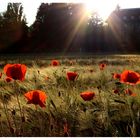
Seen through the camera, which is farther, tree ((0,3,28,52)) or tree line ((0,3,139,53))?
tree line ((0,3,139,53))

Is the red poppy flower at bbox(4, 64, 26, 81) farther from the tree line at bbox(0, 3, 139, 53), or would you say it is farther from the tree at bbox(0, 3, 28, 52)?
the tree line at bbox(0, 3, 139, 53)

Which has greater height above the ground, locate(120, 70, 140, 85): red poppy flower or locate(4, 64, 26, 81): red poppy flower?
locate(4, 64, 26, 81): red poppy flower

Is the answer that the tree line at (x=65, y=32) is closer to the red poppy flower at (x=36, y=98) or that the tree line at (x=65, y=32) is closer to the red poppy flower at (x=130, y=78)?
the red poppy flower at (x=130, y=78)

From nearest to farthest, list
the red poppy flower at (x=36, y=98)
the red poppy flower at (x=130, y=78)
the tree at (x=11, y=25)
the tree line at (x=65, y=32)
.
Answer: the red poppy flower at (x=36, y=98) → the red poppy flower at (x=130, y=78) → the tree at (x=11, y=25) → the tree line at (x=65, y=32)

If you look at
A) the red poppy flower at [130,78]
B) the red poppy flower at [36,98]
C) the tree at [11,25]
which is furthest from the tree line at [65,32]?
the red poppy flower at [36,98]

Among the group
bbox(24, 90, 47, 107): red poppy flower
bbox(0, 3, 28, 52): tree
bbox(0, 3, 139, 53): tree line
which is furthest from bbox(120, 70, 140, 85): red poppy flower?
bbox(0, 3, 139, 53): tree line

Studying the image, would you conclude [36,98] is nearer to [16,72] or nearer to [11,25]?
[16,72]

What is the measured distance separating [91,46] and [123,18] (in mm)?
2706

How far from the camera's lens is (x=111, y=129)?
2.09 m

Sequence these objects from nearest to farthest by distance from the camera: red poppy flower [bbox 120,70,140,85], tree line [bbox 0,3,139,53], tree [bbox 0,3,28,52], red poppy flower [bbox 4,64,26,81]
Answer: red poppy flower [bbox 4,64,26,81], red poppy flower [bbox 120,70,140,85], tree [bbox 0,3,28,52], tree line [bbox 0,3,139,53]

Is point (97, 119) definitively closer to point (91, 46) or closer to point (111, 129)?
point (111, 129)

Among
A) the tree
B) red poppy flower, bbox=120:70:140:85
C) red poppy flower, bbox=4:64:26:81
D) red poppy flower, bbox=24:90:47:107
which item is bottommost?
red poppy flower, bbox=24:90:47:107

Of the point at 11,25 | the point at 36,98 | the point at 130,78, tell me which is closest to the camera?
the point at 36,98

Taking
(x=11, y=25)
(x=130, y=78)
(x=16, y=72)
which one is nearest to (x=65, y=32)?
(x=11, y=25)
